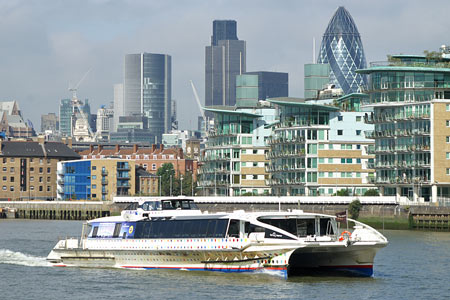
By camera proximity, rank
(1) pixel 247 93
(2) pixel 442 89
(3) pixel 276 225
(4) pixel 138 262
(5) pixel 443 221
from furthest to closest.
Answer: (1) pixel 247 93
(2) pixel 442 89
(5) pixel 443 221
(4) pixel 138 262
(3) pixel 276 225

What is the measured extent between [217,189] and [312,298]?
365ft

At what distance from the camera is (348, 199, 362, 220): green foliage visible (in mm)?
120625

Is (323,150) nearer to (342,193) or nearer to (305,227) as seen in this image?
(342,193)

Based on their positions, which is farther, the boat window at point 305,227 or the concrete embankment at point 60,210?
the concrete embankment at point 60,210

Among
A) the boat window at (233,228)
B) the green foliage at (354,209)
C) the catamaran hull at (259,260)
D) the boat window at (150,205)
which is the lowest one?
the catamaran hull at (259,260)

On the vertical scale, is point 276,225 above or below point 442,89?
below

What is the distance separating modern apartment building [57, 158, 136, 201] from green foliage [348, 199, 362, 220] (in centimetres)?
7918

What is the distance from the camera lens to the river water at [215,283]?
55.6 metres

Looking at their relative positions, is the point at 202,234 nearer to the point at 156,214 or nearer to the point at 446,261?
the point at 156,214

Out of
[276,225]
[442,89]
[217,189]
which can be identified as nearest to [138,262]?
[276,225]

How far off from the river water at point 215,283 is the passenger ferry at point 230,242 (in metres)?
0.90

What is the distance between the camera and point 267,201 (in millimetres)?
133000

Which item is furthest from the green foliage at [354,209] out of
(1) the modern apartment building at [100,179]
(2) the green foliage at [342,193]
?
(1) the modern apartment building at [100,179]

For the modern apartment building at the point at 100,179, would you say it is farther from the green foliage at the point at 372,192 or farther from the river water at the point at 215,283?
the river water at the point at 215,283
